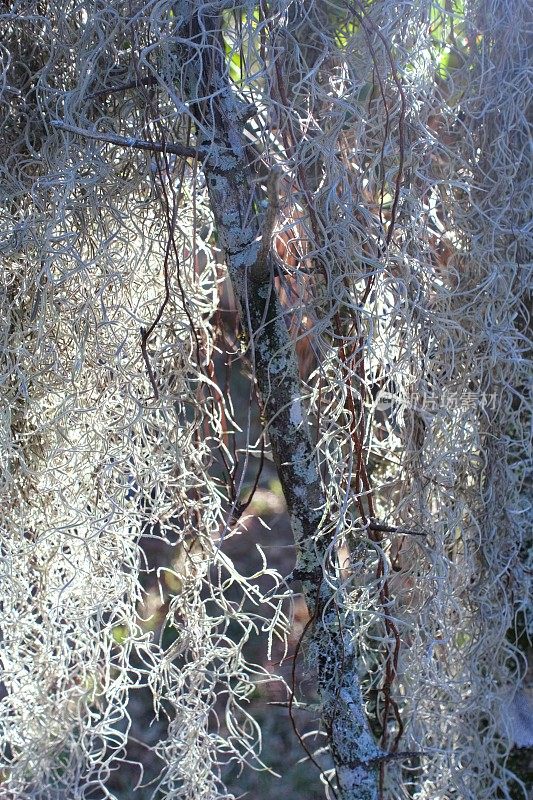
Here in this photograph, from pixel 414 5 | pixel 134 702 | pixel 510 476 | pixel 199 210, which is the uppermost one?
pixel 414 5

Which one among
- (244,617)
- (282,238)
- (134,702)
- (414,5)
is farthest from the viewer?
(134,702)

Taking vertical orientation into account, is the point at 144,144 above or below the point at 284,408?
above

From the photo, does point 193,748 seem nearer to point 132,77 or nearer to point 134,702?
point 132,77

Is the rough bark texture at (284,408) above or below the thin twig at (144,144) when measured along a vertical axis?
below

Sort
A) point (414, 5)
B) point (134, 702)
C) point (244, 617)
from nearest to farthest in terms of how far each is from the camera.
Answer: point (414, 5) < point (244, 617) < point (134, 702)

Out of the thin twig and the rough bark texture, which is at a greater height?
the thin twig

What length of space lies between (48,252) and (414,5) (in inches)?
19.0

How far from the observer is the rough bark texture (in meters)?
0.86

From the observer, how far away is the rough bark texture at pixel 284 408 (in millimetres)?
859

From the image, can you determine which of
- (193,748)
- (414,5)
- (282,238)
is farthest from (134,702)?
(414,5)

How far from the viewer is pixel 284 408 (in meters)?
0.90

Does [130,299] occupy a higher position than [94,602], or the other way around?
[130,299]

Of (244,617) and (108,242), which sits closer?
(108,242)

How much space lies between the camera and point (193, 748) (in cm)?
112
